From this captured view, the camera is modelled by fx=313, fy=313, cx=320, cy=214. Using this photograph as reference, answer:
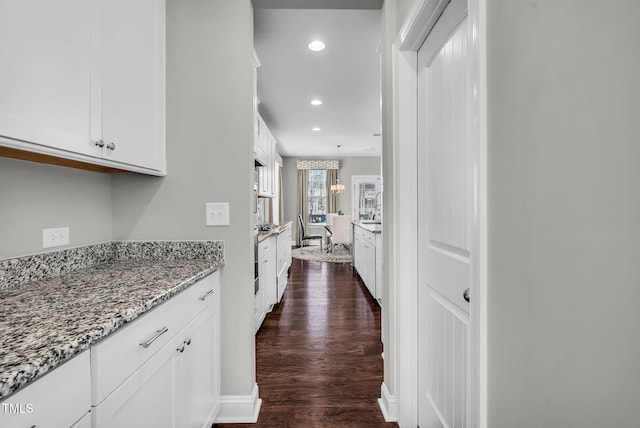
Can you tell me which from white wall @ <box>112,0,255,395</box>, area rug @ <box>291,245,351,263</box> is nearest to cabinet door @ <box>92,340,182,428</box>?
white wall @ <box>112,0,255,395</box>

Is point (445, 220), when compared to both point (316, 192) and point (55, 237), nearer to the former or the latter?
point (55, 237)

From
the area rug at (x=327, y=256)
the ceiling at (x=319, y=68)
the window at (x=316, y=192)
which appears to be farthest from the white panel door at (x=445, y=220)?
the window at (x=316, y=192)

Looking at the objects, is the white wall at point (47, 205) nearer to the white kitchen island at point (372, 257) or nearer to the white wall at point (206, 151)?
the white wall at point (206, 151)

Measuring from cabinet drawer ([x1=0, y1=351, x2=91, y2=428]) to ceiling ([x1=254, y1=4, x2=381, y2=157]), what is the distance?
1.98 m

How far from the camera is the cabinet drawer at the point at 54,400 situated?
1.83ft

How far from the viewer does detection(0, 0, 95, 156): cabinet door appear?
0.86 m

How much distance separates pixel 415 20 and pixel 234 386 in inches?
80.6

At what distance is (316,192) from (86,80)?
8.32 meters

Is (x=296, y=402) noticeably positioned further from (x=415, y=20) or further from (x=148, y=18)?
(x=148, y=18)

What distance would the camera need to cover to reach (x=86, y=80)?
3.73 ft

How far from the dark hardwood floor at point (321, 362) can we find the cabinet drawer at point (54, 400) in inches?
47.7

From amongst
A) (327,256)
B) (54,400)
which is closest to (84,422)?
(54,400)

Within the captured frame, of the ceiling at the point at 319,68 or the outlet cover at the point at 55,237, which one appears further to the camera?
the ceiling at the point at 319,68

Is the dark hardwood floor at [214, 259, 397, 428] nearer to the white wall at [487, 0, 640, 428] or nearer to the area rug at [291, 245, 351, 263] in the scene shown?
the white wall at [487, 0, 640, 428]
